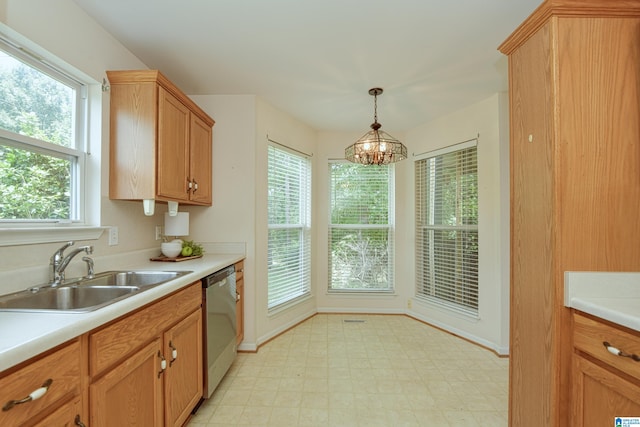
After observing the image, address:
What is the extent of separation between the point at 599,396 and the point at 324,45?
7.74 feet

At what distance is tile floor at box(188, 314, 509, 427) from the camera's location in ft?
6.13

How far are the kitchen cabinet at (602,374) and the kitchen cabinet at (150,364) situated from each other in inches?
74.1

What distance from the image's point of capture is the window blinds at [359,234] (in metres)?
3.96

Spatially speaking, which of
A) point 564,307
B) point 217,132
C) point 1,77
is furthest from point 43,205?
point 564,307

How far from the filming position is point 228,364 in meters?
2.25

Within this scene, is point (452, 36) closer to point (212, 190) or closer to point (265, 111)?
point (265, 111)

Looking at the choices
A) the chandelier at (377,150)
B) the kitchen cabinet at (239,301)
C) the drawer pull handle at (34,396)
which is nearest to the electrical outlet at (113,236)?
the kitchen cabinet at (239,301)

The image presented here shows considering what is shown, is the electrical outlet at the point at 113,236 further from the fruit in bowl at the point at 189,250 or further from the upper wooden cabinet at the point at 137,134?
the fruit in bowl at the point at 189,250

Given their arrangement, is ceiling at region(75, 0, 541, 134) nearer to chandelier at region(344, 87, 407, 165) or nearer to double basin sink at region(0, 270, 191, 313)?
chandelier at region(344, 87, 407, 165)

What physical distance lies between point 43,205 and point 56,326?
1041 mm

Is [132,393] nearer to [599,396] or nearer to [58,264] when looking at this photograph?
[58,264]

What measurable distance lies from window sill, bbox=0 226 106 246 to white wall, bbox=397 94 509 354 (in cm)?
326

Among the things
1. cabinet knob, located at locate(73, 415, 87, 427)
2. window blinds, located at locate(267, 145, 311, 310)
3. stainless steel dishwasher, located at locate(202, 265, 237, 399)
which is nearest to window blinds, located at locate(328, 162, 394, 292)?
window blinds, located at locate(267, 145, 311, 310)

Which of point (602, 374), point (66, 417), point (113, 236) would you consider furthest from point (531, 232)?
point (113, 236)
